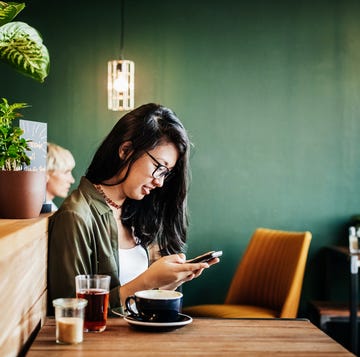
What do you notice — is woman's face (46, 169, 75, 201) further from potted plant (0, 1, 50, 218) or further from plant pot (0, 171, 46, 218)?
plant pot (0, 171, 46, 218)

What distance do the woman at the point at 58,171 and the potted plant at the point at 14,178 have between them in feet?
8.50

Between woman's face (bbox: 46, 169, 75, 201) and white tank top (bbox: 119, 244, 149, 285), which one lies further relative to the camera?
woman's face (bbox: 46, 169, 75, 201)

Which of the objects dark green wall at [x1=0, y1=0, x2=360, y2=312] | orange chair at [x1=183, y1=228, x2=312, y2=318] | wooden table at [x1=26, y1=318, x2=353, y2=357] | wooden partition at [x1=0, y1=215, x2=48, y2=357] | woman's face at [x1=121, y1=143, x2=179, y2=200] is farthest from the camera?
dark green wall at [x1=0, y1=0, x2=360, y2=312]

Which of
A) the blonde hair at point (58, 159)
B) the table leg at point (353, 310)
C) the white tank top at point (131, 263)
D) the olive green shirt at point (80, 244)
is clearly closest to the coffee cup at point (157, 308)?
the olive green shirt at point (80, 244)

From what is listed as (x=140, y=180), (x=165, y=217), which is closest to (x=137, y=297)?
(x=140, y=180)

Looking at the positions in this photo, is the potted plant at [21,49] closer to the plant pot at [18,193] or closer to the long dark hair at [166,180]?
the long dark hair at [166,180]

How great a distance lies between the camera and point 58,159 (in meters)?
4.32

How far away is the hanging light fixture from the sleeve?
2.47 meters

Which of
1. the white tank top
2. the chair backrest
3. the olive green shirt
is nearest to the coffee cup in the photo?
the olive green shirt

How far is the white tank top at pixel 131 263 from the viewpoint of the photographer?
2207mm

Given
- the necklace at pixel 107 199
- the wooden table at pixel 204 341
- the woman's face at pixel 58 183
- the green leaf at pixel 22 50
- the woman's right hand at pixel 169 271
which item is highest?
the green leaf at pixel 22 50

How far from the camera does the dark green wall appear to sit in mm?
4715

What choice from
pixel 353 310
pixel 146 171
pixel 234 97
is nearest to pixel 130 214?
pixel 146 171

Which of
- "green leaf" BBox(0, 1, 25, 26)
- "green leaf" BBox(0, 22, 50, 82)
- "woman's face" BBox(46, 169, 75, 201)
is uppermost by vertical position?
"green leaf" BBox(0, 1, 25, 26)
